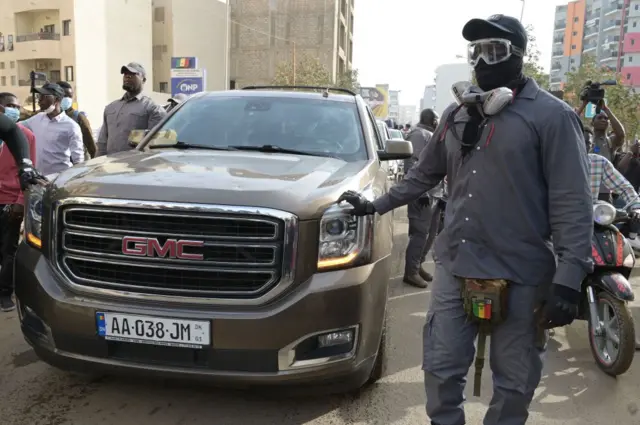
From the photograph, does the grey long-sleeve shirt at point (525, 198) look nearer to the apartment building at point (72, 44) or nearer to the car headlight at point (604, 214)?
the car headlight at point (604, 214)

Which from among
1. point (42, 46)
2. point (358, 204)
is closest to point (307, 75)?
point (42, 46)

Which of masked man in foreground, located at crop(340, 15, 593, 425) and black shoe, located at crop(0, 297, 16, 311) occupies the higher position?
masked man in foreground, located at crop(340, 15, 593, 425)

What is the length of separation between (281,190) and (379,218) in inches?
26.0

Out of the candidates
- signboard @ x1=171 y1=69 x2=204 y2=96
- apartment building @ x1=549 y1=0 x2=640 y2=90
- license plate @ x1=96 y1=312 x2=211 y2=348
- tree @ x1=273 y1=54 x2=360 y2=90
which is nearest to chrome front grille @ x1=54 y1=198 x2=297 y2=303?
license plate @ x1=96 y1=312 x2=211 y2=348

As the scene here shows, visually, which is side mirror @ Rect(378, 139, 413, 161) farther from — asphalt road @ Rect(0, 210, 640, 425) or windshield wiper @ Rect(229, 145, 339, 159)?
asphalt road @ Rect(0, 210, 640, 425)

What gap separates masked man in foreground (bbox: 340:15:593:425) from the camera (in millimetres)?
2152

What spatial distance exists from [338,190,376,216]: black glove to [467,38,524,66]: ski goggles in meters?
0.82

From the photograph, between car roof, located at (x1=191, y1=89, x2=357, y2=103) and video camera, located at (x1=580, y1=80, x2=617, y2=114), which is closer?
car roof, located at (x1=191, y1=89, x2=357, y2=103)

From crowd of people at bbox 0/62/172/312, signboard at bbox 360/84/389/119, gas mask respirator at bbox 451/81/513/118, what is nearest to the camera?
gas mask respirator at bbox 451/81/513/118

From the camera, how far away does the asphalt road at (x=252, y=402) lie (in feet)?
9.86

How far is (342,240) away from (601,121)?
17.8ft

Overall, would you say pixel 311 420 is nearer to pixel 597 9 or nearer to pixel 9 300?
pixel 9 300

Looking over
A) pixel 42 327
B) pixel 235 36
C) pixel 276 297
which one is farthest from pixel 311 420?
pixel 235 36

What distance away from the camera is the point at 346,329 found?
8.82 ft
